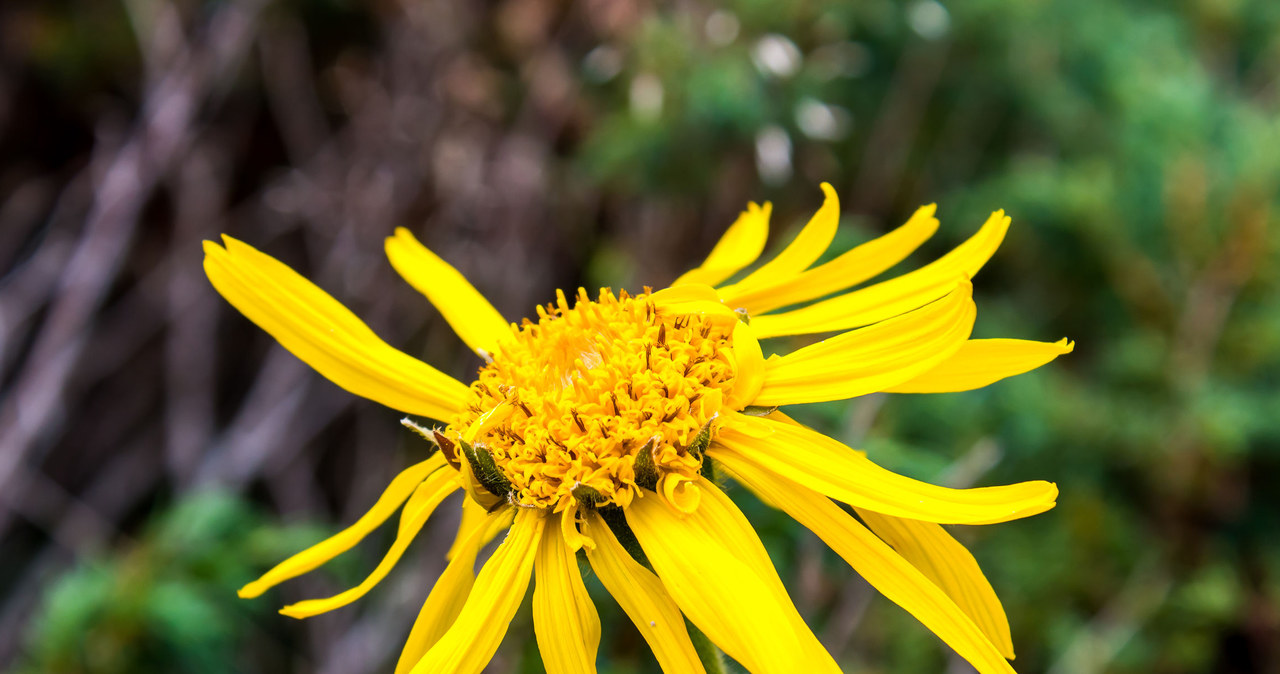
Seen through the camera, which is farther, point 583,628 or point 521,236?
point 521,236

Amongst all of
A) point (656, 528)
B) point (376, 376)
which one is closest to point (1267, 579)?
point (656, 528)

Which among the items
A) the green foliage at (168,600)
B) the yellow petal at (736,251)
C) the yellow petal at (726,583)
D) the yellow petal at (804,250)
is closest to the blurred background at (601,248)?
the green foliage at (168,600)

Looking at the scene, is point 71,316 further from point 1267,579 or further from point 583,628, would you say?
point 1267,579

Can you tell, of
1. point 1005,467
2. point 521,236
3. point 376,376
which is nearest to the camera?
point 376,376

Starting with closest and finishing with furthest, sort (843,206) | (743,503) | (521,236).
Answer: (743,503), (843,206), (521,236)

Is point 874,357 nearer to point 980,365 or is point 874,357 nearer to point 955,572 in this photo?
point 980,365

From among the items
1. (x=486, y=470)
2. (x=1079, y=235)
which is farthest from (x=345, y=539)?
(x=1079, y=235)
